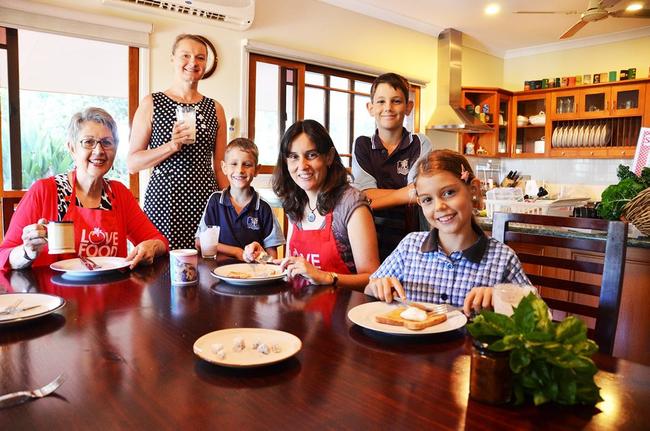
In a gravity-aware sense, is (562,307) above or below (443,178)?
below

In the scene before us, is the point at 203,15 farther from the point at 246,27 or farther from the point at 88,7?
the point at 88,7

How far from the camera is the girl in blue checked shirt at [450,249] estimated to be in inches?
57.9

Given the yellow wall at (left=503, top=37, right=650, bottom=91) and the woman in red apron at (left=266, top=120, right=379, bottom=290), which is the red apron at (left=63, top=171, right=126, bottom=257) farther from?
the yellow wall at (left=503, top=37, right=650, bottom=91)

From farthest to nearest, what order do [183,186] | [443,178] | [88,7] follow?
[88,7]
[183,186]
[443,178]

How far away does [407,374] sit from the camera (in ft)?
2.79

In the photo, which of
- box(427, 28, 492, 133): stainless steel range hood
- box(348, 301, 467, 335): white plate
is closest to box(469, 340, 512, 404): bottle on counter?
box(348, 301, 467, 335): white plate

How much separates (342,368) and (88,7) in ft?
11.6

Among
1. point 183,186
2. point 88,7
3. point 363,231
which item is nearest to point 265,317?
point 363,231

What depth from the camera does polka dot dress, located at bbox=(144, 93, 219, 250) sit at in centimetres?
242

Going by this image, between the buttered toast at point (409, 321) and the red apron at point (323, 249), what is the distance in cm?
70

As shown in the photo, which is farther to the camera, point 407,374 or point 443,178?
point 443,178

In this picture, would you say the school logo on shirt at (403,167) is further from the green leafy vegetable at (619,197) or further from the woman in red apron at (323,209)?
the green leafy vegetable at (619,197)

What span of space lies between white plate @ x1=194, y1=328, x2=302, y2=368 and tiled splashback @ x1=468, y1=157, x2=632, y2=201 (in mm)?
6164

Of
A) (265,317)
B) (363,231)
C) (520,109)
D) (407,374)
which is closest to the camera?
(407,374)
